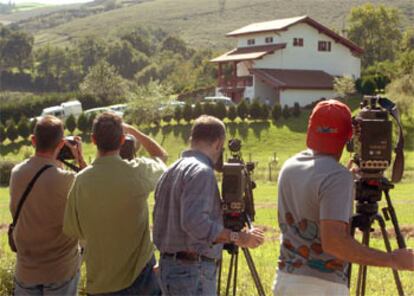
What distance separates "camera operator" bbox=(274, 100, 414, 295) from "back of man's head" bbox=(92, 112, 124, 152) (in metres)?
1.34

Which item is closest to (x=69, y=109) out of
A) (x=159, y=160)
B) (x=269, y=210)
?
(x=269, y=210)

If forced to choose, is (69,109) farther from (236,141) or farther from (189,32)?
(189,32)

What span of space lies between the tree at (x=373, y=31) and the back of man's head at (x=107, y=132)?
9767 cm

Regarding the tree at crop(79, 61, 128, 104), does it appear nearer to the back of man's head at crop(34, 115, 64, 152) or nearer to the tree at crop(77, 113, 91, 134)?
the tree at crop(77, 113, 91, 134)

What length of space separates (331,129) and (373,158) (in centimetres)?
44

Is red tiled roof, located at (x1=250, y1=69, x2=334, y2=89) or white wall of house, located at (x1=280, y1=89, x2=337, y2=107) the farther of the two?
white wall of house, located at (x1=280, y1=89, x2=337, y2=107)

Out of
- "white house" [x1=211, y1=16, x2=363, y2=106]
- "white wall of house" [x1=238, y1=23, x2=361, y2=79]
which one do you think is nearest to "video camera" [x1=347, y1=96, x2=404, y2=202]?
"white house" [x1=211, y1=16, x2=363, y2=106]

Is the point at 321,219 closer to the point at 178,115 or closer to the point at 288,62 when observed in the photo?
the point at 178,115

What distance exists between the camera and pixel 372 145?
446cm

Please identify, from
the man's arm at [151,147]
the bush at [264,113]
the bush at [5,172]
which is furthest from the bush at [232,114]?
the man's arm at [151,147]

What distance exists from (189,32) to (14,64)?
7111 centimetres

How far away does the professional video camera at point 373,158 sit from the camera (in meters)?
4.45

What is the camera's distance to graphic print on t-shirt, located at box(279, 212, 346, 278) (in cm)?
425

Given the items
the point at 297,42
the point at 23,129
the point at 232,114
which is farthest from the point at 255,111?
the point at 23,129
